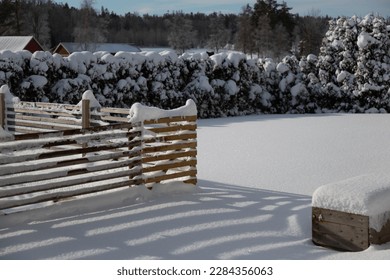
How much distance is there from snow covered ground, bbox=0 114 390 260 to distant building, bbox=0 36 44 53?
25252 mm

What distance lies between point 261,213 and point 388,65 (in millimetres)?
19229

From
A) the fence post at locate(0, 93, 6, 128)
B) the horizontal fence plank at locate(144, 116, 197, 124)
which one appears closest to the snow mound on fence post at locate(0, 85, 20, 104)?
the fence post at locate(0, 93, 6, 128)

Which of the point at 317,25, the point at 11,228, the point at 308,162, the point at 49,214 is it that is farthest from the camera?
the point at 317,25

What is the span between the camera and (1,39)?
3503 centimetres

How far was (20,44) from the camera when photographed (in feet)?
111

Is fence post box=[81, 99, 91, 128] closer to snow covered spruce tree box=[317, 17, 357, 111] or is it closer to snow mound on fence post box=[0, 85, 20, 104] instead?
snow mound on fence post box=[0, 85, 20, 104]

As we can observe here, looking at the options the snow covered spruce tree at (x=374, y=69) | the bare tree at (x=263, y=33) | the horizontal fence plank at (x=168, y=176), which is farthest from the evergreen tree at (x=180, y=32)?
the horizontal fence plank at (x=168, y=176)

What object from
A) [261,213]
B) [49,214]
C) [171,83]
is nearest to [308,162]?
[261,213]

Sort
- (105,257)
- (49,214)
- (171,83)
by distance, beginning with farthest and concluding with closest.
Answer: (171,83)
(49,214)
(105,257)

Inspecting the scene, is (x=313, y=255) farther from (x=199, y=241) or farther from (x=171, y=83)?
(x=171, y=83)

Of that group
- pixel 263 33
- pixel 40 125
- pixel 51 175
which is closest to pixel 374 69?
pixel 263 33

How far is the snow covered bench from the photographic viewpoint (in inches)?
209

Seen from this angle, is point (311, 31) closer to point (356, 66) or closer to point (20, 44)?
point (356, 66)

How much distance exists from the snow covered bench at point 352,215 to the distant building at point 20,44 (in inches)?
1220
